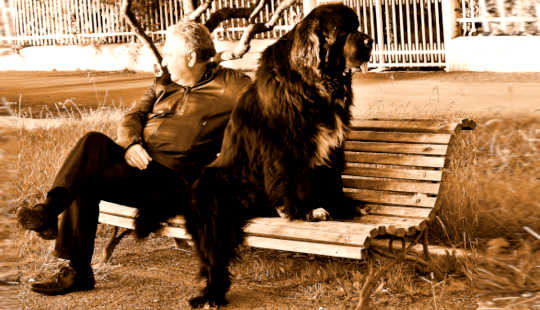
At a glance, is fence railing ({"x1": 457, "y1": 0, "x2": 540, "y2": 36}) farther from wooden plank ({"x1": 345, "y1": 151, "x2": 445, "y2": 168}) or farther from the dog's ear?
the dog's ear

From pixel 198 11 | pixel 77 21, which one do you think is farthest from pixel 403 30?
pixel 77 21

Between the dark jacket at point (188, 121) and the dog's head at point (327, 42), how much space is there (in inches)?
29.8

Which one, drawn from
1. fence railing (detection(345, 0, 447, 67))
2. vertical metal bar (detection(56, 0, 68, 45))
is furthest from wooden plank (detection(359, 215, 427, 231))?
vertical metal bar (detection(56, 0, 68, 45))

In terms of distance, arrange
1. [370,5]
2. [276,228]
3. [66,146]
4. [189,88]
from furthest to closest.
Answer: [370,5] → [66,146] → [189,88] → [276,228]

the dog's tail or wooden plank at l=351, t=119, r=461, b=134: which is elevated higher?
wooden plank at l=351, t=119, r=461, b=134

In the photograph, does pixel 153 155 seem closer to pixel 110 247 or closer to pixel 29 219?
pixel 110 247

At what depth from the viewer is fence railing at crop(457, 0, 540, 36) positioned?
1265cm

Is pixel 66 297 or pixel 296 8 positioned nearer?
pixel 66 297

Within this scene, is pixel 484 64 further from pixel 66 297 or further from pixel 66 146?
pixel 66 297

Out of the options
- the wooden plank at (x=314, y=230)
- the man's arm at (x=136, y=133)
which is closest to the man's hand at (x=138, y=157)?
the man's arm at (x=136, y=133)

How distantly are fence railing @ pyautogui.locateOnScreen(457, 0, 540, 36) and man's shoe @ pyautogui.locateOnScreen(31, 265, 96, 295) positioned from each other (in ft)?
31.4

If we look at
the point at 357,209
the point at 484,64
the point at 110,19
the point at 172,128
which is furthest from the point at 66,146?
the point at 110,19

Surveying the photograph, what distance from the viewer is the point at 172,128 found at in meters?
5.00

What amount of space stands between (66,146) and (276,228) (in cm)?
371
